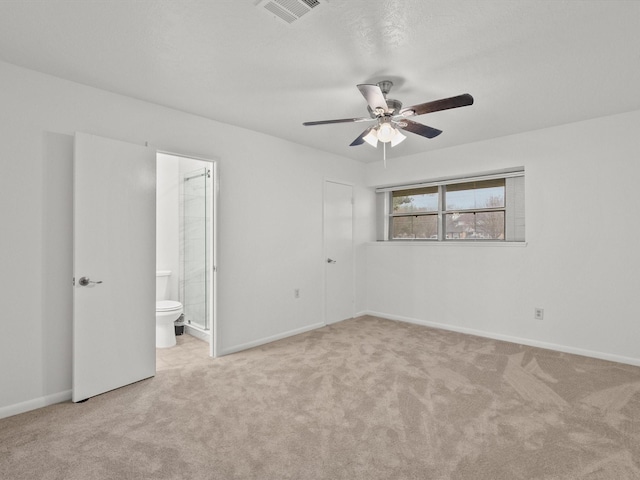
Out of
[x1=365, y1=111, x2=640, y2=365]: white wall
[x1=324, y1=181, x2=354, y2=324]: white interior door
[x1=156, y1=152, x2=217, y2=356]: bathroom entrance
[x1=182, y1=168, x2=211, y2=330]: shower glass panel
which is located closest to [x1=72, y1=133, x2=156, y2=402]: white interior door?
[x1=156, y1=152, x2=217, y2=356]: bathroom entrance

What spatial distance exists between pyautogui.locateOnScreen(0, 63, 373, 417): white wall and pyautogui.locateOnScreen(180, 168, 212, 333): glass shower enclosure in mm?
634

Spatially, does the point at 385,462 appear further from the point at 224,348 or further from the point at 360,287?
the point at 360,287

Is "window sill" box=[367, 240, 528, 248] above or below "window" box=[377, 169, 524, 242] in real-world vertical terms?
below

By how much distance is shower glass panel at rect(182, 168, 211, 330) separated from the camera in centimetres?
432

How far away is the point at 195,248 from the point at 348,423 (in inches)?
120

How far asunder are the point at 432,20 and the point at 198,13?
1.30 metres

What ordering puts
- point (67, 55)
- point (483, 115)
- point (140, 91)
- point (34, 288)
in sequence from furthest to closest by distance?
point (483, 115) → point (140, 91) → point (34, 288) → point (67, 55)

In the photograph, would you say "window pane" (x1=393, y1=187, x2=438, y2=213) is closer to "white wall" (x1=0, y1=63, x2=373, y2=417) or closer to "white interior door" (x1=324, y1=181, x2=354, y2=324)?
"white interior door" (x1=324, y1=181, x2=354, y2=324)

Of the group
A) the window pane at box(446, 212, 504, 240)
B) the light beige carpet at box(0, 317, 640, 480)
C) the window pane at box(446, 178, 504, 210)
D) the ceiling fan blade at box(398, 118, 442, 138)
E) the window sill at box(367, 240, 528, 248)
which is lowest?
the light beige carpet at box(0, 317, 640, 480)

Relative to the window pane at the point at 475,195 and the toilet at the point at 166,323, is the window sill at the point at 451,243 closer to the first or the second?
the window pane at the point at 475,195

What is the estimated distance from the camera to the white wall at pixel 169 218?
4781 mm

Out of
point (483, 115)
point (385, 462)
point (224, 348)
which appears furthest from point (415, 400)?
point (483, 115)

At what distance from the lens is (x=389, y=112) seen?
2.68 meters

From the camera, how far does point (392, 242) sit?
531cm
